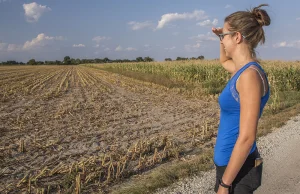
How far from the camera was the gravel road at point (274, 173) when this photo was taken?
461cm

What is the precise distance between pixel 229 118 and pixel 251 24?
0.58 m

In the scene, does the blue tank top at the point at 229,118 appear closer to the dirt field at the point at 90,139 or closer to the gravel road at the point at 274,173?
the gravel road at the point at 274,173

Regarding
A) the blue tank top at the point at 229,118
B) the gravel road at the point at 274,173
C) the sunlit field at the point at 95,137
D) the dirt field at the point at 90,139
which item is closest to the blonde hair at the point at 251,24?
the blue tank top at the point at 229,118

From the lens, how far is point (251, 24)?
1.83m

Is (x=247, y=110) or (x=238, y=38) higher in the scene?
(x=238, y=38)

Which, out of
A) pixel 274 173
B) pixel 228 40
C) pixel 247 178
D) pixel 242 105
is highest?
pixel 228 40

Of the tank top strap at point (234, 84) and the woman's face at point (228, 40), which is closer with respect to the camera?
the tank top strap at point (234, 84)

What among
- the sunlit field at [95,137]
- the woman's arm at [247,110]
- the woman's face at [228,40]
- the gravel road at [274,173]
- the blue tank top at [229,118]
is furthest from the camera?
the sunlit field at [95,137]

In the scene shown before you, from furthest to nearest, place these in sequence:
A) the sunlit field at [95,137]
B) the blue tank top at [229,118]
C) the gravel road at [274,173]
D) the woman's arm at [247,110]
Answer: the sunlit field at [95,137]
the gravel road at [274,173]
the blue tank top at [229,118]
the woman's arm at [247,110]

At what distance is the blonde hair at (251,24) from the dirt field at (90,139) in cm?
376

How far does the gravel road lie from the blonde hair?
3215mm

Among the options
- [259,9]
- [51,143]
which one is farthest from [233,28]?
[51,143]

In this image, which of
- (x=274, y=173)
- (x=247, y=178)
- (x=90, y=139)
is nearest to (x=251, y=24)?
(x=247, y=178)

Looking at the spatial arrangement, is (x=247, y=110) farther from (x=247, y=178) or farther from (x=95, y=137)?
(x=95, y=137)
